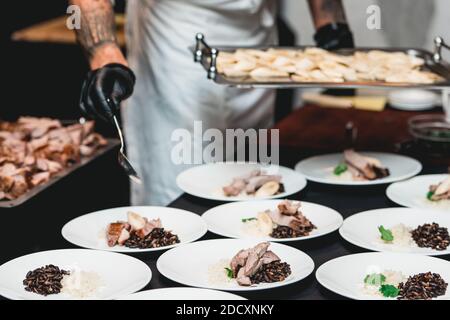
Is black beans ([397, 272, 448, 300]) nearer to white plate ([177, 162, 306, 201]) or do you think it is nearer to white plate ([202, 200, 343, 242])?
white plate ([202, 200, 343, 242])

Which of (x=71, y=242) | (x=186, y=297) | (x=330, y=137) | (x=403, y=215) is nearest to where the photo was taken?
(x=186, y=297)

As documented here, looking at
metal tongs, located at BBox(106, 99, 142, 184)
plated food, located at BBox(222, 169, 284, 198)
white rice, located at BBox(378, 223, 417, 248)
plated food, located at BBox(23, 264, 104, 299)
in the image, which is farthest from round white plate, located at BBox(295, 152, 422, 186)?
plated food, located at BBox(23, 264, 104, 299)

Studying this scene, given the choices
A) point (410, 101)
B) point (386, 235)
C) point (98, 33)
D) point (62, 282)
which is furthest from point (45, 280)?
point (410, 101)

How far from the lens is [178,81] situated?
3584 millimetres

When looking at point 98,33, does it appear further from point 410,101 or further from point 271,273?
point 410,101

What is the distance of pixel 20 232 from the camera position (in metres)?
2.51

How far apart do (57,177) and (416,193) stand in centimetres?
114

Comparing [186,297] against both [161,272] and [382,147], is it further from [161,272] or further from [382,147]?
[382,147]

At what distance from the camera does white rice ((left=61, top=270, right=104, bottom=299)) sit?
74.0 inches

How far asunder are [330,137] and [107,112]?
1.17 metres

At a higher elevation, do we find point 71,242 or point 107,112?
point 107,112

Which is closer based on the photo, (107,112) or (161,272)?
(161,272)

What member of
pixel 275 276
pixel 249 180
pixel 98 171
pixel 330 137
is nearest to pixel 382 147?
pixel 330 137

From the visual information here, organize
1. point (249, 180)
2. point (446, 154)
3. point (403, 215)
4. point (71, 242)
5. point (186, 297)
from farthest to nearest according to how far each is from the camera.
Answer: point (446, 154), point (249, 180), point (403, 215), point (71, 242), point (186, 297)
